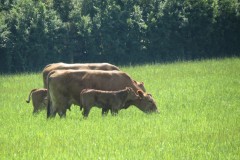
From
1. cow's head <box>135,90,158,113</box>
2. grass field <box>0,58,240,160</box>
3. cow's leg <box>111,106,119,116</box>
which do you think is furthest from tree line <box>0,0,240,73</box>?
cow's leg <box>111,106,119,116</box>

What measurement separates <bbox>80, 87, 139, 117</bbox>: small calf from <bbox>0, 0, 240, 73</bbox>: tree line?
85.2 ft

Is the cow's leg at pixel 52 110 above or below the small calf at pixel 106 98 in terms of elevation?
below

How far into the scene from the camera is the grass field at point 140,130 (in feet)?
42.3

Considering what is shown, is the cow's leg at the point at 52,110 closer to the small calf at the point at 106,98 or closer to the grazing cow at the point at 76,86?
the grazing cow at the point at 76,86

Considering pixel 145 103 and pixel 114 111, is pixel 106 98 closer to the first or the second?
pixel 114 111

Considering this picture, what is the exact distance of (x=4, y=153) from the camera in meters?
13.3

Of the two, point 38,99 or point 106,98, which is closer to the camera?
point 106,98

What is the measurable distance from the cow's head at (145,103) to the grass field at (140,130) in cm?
24

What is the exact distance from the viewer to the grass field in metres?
12.9

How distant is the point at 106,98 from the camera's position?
60.8 ft

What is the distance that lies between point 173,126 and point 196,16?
102 feet

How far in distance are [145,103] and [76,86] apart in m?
2.31

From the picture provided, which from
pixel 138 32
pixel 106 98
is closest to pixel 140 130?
pixel 106 98

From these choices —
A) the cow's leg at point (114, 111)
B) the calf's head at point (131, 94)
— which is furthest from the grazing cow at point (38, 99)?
the calf's head at point (131, 94)
